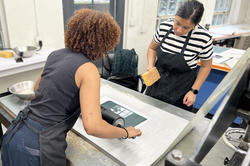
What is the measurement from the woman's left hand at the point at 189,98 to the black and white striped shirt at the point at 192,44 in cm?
21

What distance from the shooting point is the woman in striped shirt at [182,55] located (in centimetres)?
142

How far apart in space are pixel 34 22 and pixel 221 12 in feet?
16.0

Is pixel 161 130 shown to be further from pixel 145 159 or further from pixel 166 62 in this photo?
pixel 166 62

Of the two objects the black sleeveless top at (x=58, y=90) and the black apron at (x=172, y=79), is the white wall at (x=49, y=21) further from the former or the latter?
the black sleeveless top at (x=58, y=90)

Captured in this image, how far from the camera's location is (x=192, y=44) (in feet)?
5.00

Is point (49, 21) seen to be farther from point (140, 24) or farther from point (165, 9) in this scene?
point (165, 9)

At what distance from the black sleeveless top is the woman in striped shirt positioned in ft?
2.82

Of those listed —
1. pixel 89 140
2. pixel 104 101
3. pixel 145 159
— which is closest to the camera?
pixel 145 159

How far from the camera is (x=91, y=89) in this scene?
0.84 metres

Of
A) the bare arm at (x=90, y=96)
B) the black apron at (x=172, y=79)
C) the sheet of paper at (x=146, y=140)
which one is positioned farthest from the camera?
the black apron at (x=172, y=79)

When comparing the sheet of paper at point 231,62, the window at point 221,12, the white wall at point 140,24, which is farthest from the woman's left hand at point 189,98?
the window at point 221,12

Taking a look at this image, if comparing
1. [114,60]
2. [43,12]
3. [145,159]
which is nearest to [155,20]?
[114,60]

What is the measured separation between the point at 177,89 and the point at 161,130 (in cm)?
61

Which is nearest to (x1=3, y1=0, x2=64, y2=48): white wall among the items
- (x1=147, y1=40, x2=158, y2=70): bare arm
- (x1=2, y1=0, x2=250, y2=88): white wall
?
(x1=2, y1=0, x2=250, y2=88): white wall
